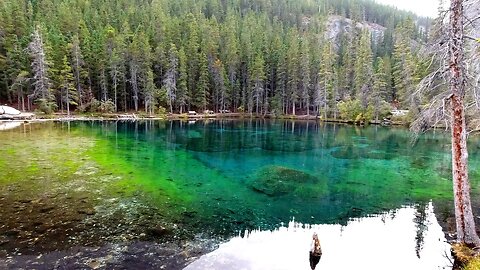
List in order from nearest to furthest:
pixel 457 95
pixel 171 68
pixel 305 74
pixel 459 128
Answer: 1. pixel 457 95
2. pixel 459 128
3. pixel 171 68
4. pixel 305 74

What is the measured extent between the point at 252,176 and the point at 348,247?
33.5 ft

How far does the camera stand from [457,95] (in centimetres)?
845

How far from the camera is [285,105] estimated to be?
87.8 m

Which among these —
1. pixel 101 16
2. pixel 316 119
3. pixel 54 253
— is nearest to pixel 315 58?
pixel 316 119

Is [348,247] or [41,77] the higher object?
[41,77]

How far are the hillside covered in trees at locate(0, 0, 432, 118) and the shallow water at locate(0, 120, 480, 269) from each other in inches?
1421

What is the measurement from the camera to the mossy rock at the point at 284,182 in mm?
17297

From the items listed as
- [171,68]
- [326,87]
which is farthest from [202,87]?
[326,87]

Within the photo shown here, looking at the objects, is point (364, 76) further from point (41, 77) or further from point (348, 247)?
point (348, 247)

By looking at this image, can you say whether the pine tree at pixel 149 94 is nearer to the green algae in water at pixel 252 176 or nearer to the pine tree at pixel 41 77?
the pine tree at pixel 41 77

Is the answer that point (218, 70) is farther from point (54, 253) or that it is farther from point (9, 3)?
point (54, 253)

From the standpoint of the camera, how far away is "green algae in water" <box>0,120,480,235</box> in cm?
1399

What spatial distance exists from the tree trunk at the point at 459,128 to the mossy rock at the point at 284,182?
26.6ft

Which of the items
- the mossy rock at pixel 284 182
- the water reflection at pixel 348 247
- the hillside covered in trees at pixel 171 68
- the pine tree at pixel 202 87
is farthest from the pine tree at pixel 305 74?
the water reflection at pixel 348 247
